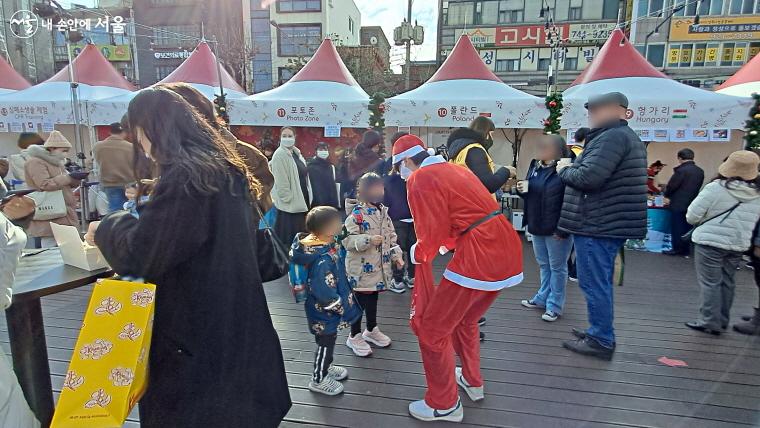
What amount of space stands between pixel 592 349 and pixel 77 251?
10.6 feet

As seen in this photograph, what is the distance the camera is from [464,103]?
7.09m

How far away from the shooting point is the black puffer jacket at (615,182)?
107 inches

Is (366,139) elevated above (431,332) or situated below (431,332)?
above

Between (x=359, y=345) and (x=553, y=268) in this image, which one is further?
(x=553, y=268)

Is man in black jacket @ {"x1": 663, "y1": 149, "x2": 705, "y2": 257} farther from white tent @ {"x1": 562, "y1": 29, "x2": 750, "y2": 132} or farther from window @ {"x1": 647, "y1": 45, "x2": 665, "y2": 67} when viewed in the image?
window @ {"x1": 647, "y1": 45, "x2": 665, "y2": 67}

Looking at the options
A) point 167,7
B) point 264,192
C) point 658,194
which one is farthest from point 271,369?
point 167,7

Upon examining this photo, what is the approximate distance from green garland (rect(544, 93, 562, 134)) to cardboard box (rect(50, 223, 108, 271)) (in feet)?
21.2

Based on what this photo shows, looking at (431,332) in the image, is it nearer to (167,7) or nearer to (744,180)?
(744,180)

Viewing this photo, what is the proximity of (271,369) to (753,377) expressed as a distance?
3.25 metres

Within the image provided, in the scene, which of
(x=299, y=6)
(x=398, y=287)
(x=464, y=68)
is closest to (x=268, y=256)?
(x=398, y=287)

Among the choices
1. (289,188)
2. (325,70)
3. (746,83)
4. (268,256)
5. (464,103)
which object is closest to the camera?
(268,256)

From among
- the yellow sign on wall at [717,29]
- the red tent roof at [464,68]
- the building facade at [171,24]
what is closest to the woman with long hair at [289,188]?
the red tent roof at [464,68]

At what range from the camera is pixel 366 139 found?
4855mm

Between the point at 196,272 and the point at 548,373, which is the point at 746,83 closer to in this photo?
the point at 548,373
